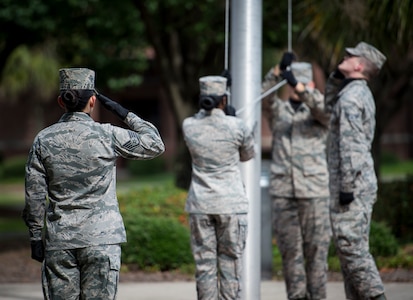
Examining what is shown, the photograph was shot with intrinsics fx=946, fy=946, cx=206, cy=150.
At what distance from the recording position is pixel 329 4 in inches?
473

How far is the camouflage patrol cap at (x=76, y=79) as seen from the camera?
237 inches

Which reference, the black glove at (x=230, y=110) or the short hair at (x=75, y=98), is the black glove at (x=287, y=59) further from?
the short hair at (x=75, y=98)

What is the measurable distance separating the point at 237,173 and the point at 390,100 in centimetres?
1002

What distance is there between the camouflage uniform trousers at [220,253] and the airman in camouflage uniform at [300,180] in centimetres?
101

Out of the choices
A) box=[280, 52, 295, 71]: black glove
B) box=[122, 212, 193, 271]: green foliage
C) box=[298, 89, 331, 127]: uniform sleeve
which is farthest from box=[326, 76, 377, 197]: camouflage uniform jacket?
box=[122, 212, 193, 271]: green foliage

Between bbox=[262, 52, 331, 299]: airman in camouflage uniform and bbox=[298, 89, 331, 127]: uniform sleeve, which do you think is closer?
bbox=[298, 89, 331, 127]: uniform sleeve

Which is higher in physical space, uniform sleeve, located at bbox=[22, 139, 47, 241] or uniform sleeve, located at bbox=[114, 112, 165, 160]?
uniform sleeve, located at bbox=[114, 112, 165, 160]

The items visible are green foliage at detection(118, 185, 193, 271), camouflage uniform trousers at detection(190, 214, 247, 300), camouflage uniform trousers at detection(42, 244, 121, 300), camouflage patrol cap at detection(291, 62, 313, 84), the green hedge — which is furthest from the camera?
the green hedge

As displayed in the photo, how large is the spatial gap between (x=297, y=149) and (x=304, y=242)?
861mm

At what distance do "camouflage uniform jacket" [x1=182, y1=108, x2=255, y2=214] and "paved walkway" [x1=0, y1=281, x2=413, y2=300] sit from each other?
2.05 m

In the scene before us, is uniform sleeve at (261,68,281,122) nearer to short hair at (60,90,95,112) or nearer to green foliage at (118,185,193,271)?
short hair at (60,90,95,112)

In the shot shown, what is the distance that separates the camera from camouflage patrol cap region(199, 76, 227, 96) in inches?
307

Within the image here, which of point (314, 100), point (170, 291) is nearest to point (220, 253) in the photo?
point (314, 100)

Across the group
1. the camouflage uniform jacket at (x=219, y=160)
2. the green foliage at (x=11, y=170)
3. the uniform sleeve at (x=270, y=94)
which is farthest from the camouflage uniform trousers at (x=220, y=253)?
the green foliage at (x=11, y=170)
